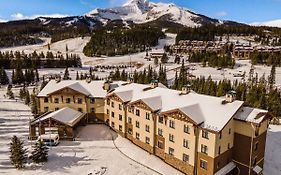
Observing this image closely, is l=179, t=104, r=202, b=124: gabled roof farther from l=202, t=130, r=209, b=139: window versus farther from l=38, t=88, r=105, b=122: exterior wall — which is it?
l=38, t=88, r=105, b=122: exterior wall

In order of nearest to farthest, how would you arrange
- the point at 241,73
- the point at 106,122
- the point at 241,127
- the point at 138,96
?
the point at 241,127
the point at 138,96
the point at 106,122
the point at 241,73

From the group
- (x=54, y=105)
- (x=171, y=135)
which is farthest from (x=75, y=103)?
(x=171, y=135)

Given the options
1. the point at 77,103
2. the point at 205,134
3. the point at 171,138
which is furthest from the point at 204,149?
the point at 77,103

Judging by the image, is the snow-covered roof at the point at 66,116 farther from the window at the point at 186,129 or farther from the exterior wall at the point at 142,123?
the window at the point at 186,129

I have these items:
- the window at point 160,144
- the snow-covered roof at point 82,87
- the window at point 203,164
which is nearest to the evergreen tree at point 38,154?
the window at point 160,144

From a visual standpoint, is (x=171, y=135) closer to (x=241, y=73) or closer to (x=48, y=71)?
(x=241, y=73)

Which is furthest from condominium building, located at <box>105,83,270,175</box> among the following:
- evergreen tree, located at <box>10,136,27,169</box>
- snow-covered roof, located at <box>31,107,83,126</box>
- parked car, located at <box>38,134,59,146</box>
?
evergreen tree, located at <box>10,136,27,169</box>
